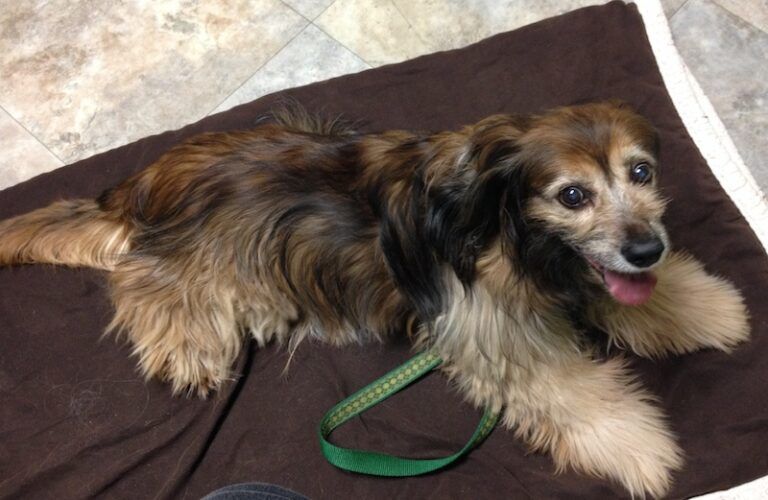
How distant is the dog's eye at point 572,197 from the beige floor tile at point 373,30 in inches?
65.0

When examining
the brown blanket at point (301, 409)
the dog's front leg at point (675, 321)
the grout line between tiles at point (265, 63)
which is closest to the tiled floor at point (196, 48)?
the grout line between tiles at point (265, 63)

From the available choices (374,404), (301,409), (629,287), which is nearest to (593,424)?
(629,287)

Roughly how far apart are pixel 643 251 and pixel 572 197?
0.20 meters

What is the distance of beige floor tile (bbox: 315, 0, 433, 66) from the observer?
10.5ft

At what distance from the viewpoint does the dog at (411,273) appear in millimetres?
1841

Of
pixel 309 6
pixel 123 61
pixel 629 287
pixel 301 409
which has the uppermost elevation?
pixel 629 287

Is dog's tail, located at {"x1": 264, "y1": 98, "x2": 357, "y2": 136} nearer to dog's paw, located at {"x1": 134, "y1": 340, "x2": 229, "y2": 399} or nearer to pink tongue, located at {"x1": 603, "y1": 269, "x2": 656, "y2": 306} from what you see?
dog's paw, located at {"x1": 134, "y1": 340, "x2": 229, "y2": 399}

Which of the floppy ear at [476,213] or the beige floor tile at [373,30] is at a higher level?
the floppy ear at [476,213]

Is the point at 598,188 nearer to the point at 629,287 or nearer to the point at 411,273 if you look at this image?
the point at 629,287

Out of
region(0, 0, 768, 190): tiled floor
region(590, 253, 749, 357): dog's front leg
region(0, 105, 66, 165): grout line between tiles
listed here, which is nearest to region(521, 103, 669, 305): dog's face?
region(590, 253, 749, 357): dog's front leg

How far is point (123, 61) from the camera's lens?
10.8 feet

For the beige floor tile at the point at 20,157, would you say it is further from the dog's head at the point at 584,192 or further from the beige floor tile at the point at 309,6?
the dog's head at the point at 584,192

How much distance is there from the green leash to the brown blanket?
0.17ft

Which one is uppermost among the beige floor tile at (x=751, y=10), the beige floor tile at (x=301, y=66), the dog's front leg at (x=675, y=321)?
the beige floor tile at (x=751, y=10)
